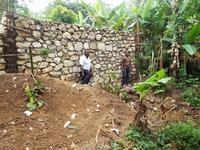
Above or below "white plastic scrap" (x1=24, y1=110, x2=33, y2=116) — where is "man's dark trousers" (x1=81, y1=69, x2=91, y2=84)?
above

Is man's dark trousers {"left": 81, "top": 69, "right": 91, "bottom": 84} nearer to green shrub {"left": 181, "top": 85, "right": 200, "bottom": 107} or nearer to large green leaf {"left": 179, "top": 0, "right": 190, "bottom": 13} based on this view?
green shrub {"left": 181, "top": 85, "right": 200, "bottom": 107}

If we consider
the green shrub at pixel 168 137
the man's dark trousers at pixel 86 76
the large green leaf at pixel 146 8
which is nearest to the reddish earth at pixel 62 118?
the green shrub at pixel 168 137

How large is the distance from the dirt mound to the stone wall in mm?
1689

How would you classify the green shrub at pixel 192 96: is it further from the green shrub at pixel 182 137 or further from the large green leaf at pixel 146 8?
the large green leaf at pixel 146 8

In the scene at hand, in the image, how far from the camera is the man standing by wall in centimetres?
991

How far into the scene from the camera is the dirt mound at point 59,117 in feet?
14.5

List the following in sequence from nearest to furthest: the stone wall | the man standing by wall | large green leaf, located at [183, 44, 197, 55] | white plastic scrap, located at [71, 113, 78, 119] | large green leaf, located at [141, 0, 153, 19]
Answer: white plastic scrap, located at [71, 113, 78, 119] < the stone wall < large green leaf, located at [183, 44, 197, 55] < the man standing by wall < large green leaf, located at [141, 0, 153, 19]

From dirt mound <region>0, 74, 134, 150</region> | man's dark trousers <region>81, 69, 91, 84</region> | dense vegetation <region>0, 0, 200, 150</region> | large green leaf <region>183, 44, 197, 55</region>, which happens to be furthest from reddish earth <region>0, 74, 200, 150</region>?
large green leaf <region>183, 44, 197, 55</region>

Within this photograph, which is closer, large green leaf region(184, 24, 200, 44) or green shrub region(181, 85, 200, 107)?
green shrub region(181, 85, 200, 107)

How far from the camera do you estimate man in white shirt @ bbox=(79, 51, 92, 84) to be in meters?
8.52

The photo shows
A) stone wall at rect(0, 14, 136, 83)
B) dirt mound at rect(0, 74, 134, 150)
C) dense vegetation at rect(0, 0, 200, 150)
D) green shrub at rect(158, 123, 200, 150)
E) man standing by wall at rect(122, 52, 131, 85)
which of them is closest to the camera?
dirt mound at rect(0, 74, 134, 150)

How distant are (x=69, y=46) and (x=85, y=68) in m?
0.83

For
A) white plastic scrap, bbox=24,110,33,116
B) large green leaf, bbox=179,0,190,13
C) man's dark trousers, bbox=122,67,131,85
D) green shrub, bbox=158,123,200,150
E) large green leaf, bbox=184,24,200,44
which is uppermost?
large green leaf, bbox=179,0,190,13

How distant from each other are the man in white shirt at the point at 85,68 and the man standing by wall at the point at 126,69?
166 centimetres
